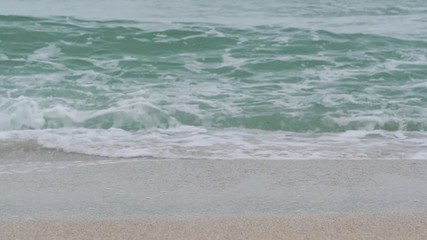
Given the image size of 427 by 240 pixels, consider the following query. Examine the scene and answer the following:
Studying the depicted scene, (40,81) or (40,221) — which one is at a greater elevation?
(40,221)

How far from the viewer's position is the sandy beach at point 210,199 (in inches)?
125

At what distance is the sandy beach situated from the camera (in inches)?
125

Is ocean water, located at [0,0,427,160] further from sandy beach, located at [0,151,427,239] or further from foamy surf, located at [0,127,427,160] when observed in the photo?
sandy beach, located at [0,151,427,239]

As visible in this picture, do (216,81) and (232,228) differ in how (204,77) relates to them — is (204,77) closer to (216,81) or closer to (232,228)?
(216,81)

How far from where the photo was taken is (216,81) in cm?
799

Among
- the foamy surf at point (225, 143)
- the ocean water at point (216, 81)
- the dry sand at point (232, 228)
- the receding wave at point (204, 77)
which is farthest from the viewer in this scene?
the receding wave at point (204, 77)

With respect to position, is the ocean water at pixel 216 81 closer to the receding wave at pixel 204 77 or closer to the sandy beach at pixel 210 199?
the receding wave at pixel 204 77

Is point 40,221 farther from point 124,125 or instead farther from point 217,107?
point 217,107

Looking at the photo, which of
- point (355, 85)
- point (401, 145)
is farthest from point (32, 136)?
point (355, 85)

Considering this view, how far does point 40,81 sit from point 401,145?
4093 millimetres

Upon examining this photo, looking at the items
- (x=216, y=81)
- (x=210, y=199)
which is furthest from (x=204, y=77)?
(x=210, y=199)

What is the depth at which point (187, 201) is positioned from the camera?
3.68 meters

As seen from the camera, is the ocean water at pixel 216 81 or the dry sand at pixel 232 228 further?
the ocean water at pixel 216 81

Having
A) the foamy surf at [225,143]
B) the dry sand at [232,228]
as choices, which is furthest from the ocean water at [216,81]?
the dry sand at [232,228]
